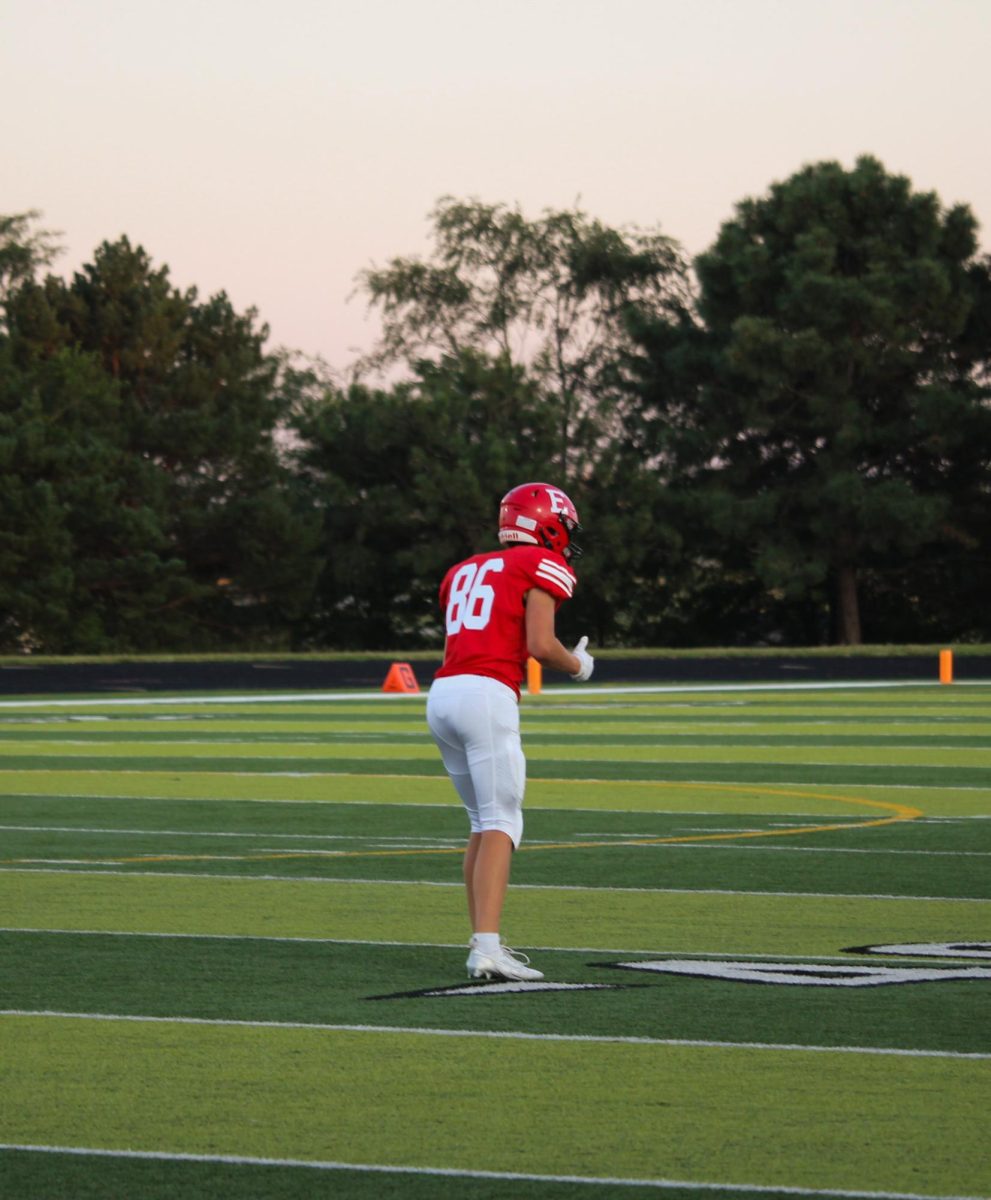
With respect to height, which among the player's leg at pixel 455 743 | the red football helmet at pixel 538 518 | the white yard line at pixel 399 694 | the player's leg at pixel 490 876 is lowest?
the white yard line at pixel 399 694

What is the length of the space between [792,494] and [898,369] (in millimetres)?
4503

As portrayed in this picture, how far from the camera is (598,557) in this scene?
64.3 m

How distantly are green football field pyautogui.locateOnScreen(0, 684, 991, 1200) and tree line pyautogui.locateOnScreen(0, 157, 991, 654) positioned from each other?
141 feet

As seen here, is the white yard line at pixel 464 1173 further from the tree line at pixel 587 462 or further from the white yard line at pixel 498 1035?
the tree line at pixel 587 462

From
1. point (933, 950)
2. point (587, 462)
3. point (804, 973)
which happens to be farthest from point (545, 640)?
point (587, 462)

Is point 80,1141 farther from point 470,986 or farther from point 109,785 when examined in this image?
point 109,785

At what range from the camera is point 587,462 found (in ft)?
226

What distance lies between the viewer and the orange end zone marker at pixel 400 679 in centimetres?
4231

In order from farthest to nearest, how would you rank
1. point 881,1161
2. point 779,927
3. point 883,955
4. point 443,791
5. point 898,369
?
point 898,369 → point 443,791 → point 779,927 → point 883,955 → point 881,1161

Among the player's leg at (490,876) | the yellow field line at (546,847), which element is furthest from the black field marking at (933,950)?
the yellow field line at (546,847)

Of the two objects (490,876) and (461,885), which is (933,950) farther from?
(461,885)

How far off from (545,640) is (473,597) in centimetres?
38

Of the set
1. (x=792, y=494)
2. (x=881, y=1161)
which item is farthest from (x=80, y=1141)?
(x=792, y=494)

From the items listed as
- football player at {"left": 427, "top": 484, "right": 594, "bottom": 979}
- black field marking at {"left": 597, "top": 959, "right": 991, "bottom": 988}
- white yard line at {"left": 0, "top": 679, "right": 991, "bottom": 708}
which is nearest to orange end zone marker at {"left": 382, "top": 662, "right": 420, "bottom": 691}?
white yard line at {"left": 0, "top": 679, "right": 991, "bottom": 708}
